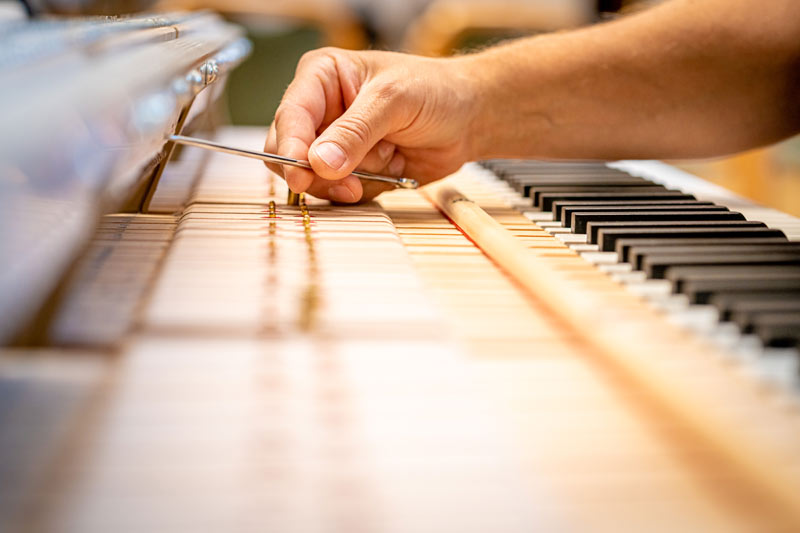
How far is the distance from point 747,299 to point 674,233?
305 mm

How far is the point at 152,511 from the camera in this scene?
0.52 metres

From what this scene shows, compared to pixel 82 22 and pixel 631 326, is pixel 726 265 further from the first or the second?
pixel 82 22

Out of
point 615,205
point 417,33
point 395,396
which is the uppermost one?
point 417,33

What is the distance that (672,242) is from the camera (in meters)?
1.08

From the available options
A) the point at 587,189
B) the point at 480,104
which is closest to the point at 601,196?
the point at 587,189

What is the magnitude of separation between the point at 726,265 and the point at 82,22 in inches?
31.9

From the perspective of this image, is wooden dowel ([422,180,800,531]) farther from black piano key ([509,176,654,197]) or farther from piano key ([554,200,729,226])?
black piano key ([509,176,654,197])

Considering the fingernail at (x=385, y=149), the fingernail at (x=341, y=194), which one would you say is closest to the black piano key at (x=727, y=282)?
the fingernail at (x=341, y=194)

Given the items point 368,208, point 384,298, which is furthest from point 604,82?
point 384,298

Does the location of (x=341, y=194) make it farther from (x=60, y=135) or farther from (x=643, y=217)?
(x=60, y=135)

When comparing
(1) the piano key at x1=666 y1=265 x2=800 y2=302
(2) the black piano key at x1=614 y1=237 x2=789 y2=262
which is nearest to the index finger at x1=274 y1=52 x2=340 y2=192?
(2) the black piano key at x1=614 y1=237 x2=789 y2=262

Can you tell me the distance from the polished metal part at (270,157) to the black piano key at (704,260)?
54cm

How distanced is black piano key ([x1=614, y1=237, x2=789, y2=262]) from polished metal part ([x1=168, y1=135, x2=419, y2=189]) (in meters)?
0.46

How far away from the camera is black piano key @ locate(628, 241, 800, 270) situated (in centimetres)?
102
